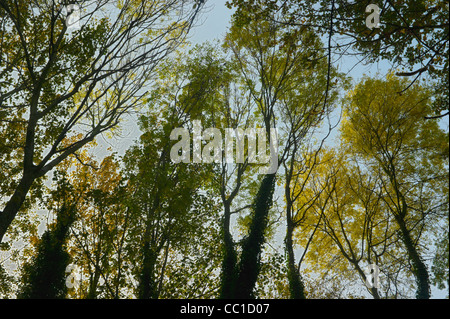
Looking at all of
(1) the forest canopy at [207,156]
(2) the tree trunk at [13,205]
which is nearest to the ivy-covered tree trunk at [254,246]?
(1) the forest canopy at [207,156]

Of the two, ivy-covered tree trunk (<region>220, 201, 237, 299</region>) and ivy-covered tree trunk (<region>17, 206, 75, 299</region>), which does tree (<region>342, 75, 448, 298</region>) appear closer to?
ivy-covered tree trunk (<region>220, 201, 237, 299</region>)

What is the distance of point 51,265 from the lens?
30.9 feet

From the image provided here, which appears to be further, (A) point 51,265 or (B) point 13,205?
(A) point 51,265

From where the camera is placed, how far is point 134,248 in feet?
24.4

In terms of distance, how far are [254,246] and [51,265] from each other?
6538 millimetres

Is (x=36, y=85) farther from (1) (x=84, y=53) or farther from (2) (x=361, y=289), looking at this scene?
(2) (x=361, y=289)

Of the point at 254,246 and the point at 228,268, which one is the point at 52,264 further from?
the point at 254,246

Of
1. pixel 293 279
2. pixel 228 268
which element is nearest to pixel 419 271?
pixel 293 279

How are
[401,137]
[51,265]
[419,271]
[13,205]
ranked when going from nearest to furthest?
[13,205], [51,265], [419,271], [401,137]

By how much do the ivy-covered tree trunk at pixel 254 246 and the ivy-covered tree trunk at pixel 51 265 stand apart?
5370 mm

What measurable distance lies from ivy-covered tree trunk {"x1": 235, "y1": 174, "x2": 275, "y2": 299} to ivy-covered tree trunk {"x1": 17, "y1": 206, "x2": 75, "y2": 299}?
5370 millimetres

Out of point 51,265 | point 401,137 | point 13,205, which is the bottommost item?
point 51,265

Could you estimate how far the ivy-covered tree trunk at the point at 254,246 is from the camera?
8235 millimetres

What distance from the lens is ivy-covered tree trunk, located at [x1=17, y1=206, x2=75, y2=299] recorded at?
913 cm
